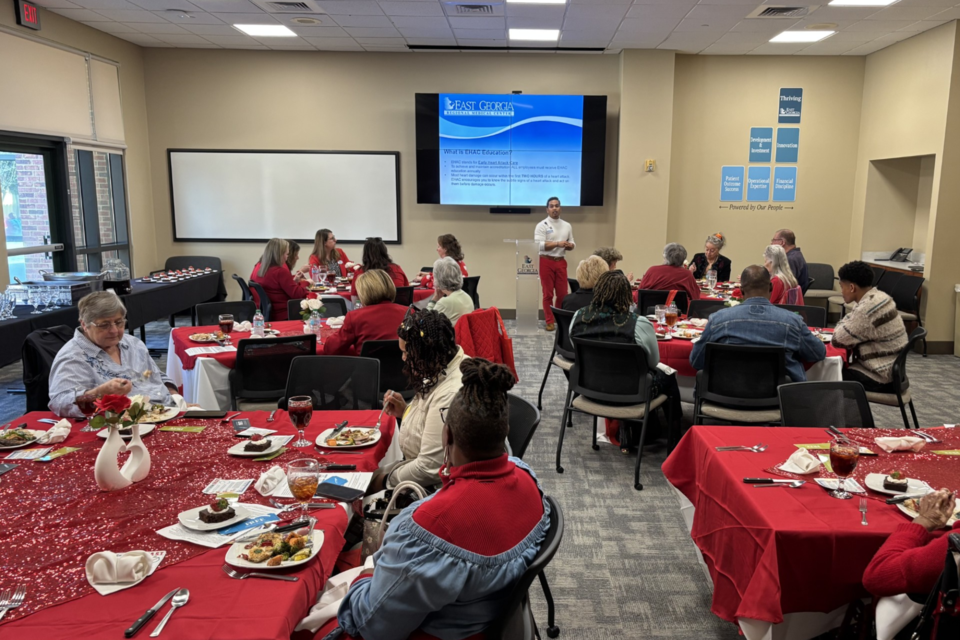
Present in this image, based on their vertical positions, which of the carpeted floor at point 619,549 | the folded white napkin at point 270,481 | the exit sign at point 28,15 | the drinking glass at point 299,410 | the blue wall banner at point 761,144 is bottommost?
the carpeted floor at point 619,549

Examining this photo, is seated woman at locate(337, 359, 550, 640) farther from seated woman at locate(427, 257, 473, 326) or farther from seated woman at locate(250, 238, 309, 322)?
seated woman at locate(250, 238, 309, 322)

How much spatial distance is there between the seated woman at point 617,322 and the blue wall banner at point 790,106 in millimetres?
6412

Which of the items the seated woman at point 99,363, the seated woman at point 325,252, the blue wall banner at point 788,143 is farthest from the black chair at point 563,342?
the blue wall banner at point 788,143

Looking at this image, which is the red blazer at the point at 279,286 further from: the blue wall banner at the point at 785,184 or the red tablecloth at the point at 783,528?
the blue wall banner at the point at 785,184

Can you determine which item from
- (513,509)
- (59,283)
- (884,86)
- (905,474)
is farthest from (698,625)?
(884,86)

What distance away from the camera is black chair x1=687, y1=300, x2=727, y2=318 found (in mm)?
5617

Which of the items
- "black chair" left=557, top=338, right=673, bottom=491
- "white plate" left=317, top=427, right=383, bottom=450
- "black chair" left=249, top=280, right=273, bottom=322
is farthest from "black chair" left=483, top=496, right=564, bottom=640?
"black chair" left=249, top=280, right=273, bottom=322

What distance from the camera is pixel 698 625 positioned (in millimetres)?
2797

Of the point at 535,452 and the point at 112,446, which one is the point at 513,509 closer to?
the point at 112,446

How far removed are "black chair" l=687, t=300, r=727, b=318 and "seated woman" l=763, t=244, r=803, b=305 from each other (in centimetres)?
58

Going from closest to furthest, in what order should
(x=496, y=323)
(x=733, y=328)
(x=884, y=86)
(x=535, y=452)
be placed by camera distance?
(x=733, y=328) → (x=496, y=323) → (x=535, y=452) → (x=884, y=86)

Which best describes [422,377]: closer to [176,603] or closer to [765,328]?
[176,603]

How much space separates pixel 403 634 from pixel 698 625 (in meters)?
1.71

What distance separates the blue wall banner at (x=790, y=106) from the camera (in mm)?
9242
